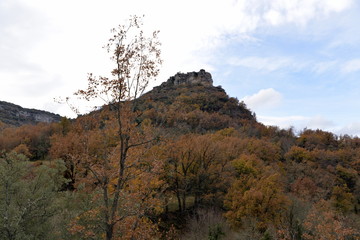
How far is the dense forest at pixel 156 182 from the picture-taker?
1138 cm

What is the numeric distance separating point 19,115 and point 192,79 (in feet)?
382

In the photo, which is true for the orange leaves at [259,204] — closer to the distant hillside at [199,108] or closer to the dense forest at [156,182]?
the dense forest at [156,182]

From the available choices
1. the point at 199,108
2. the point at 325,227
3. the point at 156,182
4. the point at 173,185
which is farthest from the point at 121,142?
the point at 199,108

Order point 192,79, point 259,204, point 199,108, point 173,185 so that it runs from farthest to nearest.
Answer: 1. point 192,79
2. point 199,108
3. point 173,185
4. point 259,204

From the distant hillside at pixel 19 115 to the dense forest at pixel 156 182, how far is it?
9303cm

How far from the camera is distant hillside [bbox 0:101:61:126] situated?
5939 inches

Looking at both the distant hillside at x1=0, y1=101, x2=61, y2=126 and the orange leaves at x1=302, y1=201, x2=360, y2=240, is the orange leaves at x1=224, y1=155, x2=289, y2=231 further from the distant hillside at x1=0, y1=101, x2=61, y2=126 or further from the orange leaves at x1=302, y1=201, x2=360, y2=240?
the distant hillside at x1=0, y1=101, x2=61, y2=126

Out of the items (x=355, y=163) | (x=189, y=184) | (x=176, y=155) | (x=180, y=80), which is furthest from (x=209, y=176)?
(x=180, y=80)

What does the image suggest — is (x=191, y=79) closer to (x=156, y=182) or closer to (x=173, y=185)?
(x=173, y=185)

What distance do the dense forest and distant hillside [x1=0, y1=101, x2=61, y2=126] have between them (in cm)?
9303

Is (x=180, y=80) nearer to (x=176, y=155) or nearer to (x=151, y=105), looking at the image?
(x=176, y=155)

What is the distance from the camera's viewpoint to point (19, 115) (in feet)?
Answer: 544

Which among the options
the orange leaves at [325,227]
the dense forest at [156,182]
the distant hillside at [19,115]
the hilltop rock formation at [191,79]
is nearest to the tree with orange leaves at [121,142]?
the dense forest at [156,182]

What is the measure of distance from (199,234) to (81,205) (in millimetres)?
16609
